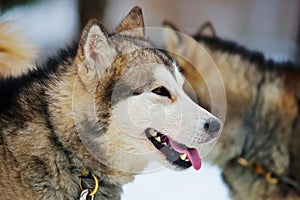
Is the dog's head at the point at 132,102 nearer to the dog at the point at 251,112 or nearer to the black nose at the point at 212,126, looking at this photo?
the black nose at the point at 212,126

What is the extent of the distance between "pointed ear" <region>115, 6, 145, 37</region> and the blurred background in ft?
0.05

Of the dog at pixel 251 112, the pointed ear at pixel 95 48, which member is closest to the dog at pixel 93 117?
the pointed ear at pixel 95 48

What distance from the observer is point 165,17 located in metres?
1.59

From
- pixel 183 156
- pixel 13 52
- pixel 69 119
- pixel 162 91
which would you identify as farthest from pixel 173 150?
pixel 13 52

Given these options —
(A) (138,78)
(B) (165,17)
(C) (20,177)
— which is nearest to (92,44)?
(A) (138,78)

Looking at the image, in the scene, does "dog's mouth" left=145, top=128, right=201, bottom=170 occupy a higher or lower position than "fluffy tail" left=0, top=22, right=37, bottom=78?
lower

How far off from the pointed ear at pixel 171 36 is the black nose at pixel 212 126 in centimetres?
26

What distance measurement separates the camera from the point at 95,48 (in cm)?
145

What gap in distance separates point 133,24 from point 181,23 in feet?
0.52

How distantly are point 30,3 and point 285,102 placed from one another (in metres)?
0.88

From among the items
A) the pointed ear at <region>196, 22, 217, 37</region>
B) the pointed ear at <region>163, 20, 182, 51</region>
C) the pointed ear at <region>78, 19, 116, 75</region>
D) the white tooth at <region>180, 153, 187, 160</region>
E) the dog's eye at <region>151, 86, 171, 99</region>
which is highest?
the pointed ear at <region>196, 22, 217, 37</region>

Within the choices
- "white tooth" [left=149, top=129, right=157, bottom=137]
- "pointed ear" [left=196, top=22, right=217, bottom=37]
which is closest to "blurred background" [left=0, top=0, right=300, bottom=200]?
"pointed ear" [left=196, top=22, right=217, bottom=37]

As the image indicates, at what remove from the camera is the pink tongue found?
153cm

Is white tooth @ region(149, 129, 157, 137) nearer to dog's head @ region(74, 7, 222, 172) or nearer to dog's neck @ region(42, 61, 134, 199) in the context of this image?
dog's head @ region(74, 7, 222, 172)
